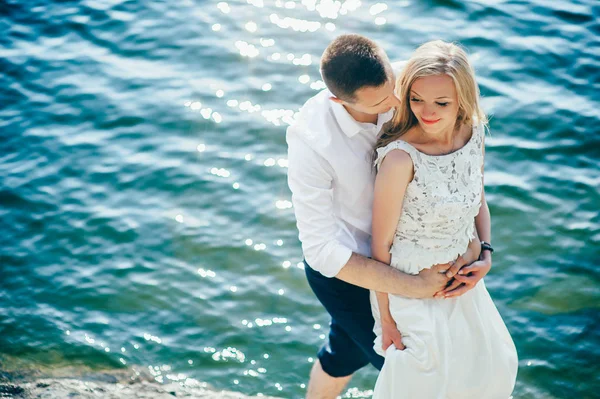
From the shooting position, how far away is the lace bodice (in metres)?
3.13

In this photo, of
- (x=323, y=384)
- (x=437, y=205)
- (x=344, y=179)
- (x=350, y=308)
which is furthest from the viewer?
(x=323, y=384)

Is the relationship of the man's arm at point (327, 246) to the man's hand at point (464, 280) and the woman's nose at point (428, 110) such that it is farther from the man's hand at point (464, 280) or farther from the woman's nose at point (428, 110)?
the woman's nose at point (428, 110)

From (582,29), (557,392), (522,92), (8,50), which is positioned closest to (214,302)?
(557,392)

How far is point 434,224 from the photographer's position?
3.23 m

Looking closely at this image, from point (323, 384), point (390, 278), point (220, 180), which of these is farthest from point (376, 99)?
point (220, 180)

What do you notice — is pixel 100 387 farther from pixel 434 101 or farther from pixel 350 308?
pixel 434 101

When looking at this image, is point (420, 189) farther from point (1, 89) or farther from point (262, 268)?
point (1, 89)

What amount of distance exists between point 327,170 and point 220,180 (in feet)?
10.4

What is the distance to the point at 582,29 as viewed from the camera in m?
7.48

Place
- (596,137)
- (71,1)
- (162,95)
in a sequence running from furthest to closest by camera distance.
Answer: (71,1), (162,95), (596,137)

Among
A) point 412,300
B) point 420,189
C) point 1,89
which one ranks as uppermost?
point 420,189

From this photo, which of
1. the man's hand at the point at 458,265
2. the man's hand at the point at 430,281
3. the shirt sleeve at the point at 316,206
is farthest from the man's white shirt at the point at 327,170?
the man's hand at the point at 458,265

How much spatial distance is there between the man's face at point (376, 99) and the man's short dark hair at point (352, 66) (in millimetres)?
19

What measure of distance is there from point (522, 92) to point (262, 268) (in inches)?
119
